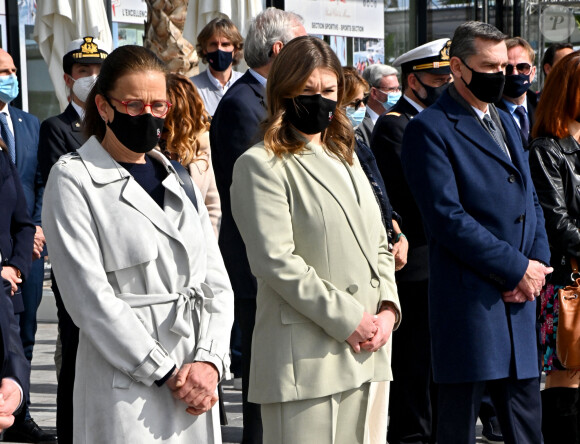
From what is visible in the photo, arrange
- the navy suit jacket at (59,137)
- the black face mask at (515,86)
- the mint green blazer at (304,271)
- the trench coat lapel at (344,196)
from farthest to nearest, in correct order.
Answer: the black face mask at (515,86) < the navy suit jacket at (59,137) < the trench coat lapel at (344,196) < the mint green blazer at (304,271)

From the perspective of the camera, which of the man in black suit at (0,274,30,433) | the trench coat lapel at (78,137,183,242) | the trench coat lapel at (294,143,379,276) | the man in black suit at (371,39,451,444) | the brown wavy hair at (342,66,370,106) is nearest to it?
the man in black suit at (0,274,30,433)

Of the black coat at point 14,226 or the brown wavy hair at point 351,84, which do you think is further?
the black coat at point 14,226

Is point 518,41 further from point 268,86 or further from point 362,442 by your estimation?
point 362,442

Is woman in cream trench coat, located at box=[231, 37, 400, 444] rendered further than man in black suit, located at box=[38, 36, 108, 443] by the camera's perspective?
No

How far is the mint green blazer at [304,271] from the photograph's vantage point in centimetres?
380

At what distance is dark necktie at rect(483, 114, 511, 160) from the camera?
4762mm

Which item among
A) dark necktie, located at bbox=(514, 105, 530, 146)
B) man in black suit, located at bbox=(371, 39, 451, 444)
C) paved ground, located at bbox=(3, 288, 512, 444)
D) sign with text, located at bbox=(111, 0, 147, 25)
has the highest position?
sign with text, located at bbox=(111, 0, 147, 25)

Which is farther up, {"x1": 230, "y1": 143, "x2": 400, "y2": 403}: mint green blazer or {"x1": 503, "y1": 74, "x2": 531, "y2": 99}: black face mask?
{"x1": 503, "y1": 74, "x2": 531, "y2": 99}: black face mask

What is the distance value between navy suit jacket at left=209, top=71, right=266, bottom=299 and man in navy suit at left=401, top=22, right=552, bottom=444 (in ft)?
2.79

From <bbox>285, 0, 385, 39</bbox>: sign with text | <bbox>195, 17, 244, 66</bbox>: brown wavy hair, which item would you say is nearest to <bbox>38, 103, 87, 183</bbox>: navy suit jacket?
<bbox>195, 17, 244, 66</bbox>: brown wavy hair

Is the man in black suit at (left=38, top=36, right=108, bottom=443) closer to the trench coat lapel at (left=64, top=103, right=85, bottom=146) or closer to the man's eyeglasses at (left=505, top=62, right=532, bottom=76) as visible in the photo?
the trench coat lapel at (left=64, top=103, right=85, bottom=146)

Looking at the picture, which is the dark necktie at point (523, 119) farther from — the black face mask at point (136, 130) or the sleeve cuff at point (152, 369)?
the sleeve cuff at point (152, 369)

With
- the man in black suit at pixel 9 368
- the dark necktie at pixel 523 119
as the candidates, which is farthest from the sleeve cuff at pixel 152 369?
the dark necktie at pixel 523 119

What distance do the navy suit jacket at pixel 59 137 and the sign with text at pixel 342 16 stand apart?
7.56 metres
